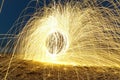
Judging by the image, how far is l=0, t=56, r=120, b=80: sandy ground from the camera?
13625 mm

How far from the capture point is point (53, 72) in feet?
46.5

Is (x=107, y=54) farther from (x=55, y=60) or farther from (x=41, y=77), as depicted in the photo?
(x=41, y=77)

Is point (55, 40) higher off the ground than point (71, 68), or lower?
higher

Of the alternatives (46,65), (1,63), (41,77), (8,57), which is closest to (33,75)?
(41,77)

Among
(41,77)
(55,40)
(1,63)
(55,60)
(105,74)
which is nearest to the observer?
(41,77)

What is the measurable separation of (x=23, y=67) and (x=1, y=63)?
4.24 ft

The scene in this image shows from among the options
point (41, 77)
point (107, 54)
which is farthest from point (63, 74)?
point (107, 54)

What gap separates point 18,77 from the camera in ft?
44.4

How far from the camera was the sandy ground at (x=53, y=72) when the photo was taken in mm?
13625

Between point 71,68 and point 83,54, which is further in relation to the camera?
point 83,54

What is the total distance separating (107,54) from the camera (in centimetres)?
1714

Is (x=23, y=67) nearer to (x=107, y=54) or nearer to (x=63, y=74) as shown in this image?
(x=63, y=74)

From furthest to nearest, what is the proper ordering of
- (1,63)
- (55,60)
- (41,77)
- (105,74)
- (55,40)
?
(55,40)
(55,60)
(1,63)
(105,74)
(41,77)

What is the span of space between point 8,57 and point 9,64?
1.78 meters
